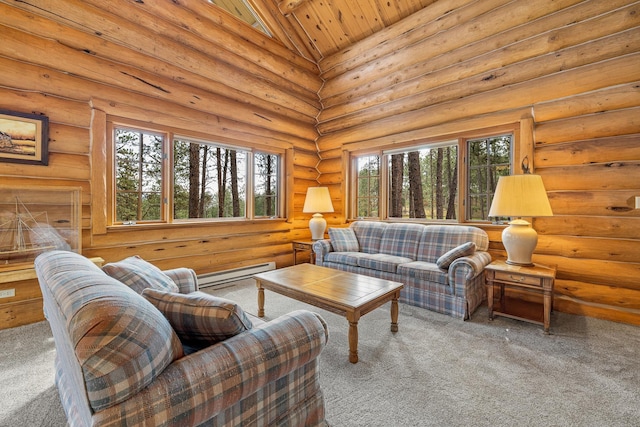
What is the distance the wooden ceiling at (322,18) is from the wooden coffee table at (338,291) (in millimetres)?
3782

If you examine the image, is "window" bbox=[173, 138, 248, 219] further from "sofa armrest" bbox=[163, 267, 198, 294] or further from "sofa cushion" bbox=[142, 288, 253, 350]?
"sofa cushion" bbox=[142, 288, 253, 350]

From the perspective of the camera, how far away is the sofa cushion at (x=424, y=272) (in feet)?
9.70

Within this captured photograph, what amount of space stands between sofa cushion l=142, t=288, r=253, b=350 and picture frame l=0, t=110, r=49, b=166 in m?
2.60

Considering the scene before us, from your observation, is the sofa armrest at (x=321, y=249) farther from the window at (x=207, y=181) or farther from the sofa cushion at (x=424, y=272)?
the window at (x=207, y=181)

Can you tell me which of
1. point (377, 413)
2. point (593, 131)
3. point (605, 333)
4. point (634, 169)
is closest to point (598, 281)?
point (605, 333)

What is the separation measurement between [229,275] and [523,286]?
3441 millimetres

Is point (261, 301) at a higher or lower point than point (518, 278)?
lower

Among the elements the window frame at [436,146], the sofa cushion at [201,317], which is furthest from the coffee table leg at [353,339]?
the window frame at [436,146]

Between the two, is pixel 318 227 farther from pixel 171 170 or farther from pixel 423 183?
pixel 171 170

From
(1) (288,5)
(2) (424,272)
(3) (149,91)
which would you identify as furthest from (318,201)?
(1) (288,5)

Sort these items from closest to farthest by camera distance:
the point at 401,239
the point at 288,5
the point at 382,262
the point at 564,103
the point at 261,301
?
1. the point at 261,301
2. the point at 564,103
3. the point at 382,262
4. the point at 401,239
5. the point at 288,5

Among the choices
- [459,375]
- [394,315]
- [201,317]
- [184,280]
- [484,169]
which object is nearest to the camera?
[201,317]

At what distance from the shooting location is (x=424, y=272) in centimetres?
308

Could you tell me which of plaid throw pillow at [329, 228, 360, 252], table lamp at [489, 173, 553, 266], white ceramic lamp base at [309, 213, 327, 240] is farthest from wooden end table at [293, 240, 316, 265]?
table lamp at [489, 173, 553, 266]
